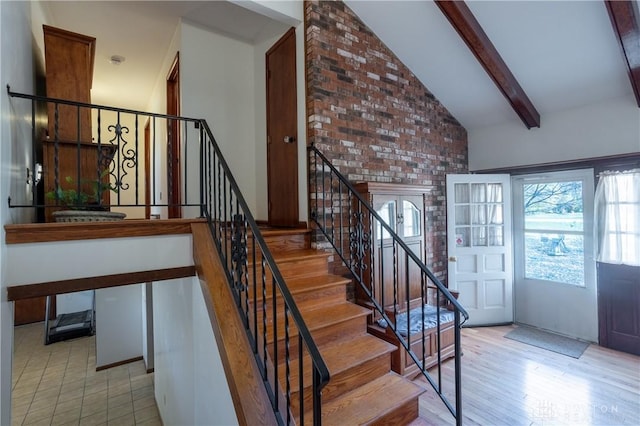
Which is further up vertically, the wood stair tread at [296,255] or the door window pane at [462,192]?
the door window pane at [462,192]

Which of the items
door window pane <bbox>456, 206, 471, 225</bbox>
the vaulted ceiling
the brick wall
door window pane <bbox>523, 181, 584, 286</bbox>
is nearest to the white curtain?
door window pane <bbox>523, 181, 584, 286</bbox>

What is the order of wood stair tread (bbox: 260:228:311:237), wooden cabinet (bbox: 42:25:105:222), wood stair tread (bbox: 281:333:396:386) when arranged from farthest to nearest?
wood stair tread (bbox: 260:228:311:237) → wooden cabinet (bbox: 42:25:105:222) → wood stair tread (bbox: 281:333:396:386)

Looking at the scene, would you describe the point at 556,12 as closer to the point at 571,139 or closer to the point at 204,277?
the point at 571,139

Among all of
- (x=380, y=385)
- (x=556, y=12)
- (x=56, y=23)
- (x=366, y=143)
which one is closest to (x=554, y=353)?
(x=380, y=385)

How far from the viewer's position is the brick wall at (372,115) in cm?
315

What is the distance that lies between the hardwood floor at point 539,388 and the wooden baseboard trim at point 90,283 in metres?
1.96

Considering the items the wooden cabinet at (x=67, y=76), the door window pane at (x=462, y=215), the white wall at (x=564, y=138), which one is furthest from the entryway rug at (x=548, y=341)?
the wooden cabinet at (x=67, y=76)

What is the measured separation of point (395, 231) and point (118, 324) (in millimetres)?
4234

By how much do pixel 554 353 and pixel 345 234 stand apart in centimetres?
290

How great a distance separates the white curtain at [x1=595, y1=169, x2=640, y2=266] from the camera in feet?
11.6

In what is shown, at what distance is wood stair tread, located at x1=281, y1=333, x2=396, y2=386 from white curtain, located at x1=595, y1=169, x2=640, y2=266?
335cm

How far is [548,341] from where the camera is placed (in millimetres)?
3969

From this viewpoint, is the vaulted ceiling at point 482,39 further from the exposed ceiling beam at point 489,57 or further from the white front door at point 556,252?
the white front door at point 556,252

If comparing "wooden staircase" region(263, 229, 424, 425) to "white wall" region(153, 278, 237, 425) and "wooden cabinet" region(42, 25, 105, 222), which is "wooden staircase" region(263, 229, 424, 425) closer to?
"white wall" region(153, 278, 237, 425)
